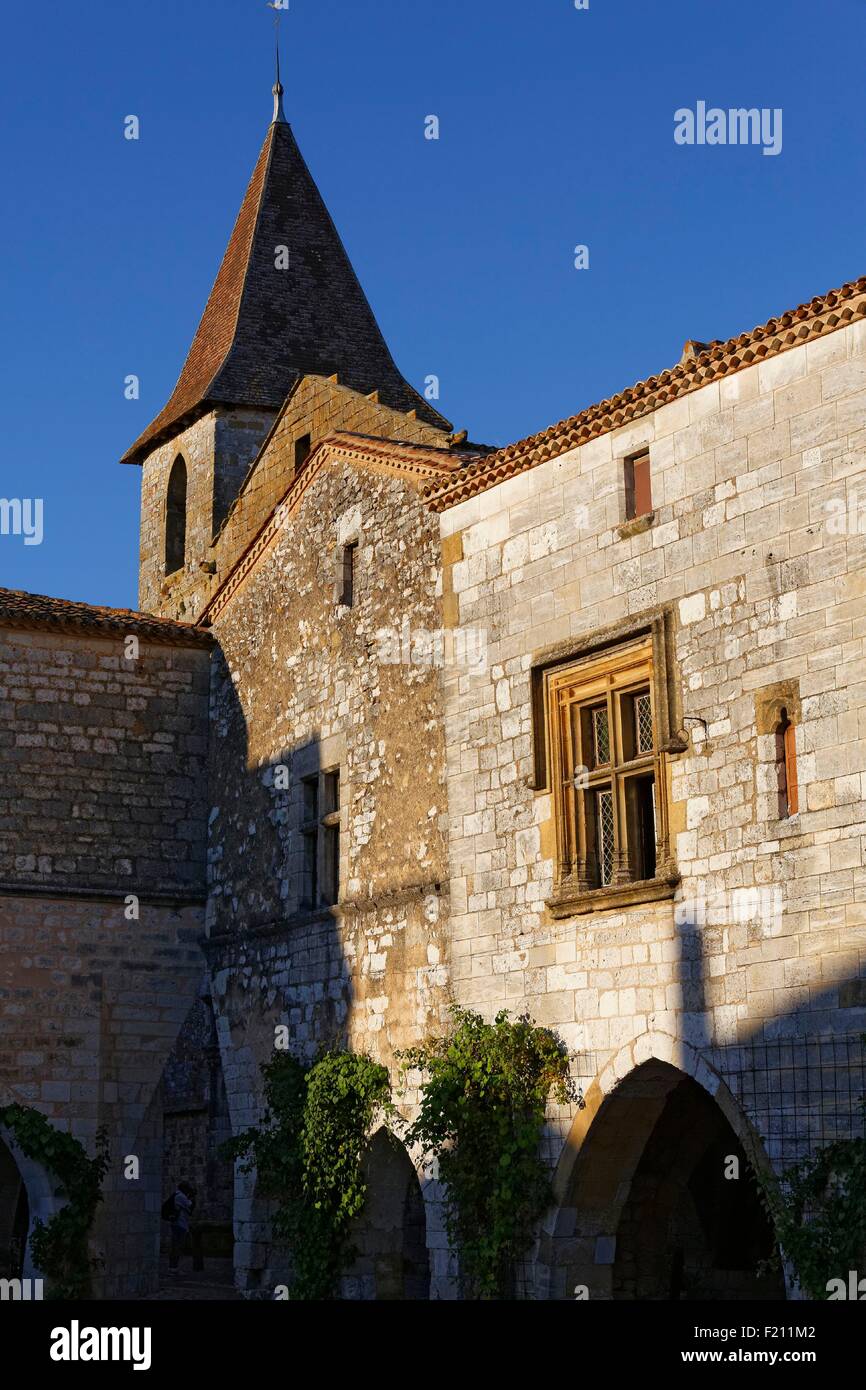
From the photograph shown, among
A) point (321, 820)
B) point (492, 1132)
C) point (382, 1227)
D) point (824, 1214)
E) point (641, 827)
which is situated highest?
point (321, 820)

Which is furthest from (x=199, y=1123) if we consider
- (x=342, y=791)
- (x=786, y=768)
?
(x=786, y=768)

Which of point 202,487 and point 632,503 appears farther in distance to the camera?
point 202,487

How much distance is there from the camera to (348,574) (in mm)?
16172

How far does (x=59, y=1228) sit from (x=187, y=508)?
432 inches

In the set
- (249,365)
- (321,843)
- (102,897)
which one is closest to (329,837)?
(321,843)

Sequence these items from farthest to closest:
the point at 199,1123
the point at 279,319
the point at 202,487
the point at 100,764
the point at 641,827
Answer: the point at 279,319, the point at 202,487, the point at 199,1123, the point at 100,764, the point at 641,827

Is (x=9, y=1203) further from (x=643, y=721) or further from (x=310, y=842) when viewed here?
(x=643, y=721)

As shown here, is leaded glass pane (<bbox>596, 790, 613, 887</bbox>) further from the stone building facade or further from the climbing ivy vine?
the climbing ivy vine

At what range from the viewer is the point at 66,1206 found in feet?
54.5

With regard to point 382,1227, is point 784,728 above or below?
above

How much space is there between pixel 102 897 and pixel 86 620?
2.52 meters

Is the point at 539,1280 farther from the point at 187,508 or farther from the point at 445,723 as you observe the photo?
the point at 187,508

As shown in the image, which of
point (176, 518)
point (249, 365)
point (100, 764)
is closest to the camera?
point (100, 764)
